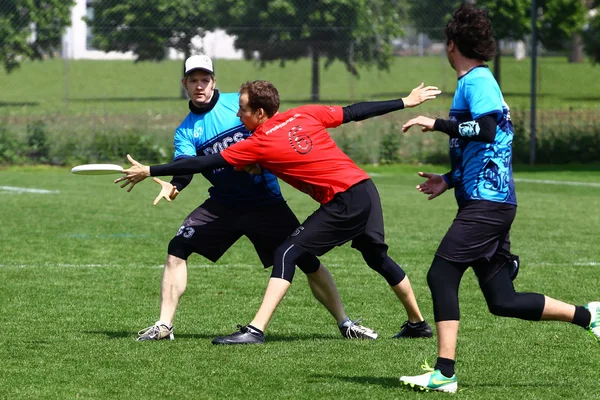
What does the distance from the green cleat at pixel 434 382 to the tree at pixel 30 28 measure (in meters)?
19.2

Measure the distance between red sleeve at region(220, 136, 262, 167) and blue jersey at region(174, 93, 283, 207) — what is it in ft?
2.45

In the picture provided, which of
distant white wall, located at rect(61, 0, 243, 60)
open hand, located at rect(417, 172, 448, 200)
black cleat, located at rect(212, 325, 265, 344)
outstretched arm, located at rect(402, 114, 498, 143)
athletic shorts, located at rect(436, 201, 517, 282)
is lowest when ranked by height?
black cleat, located at rect(212, 325, 265, 344)

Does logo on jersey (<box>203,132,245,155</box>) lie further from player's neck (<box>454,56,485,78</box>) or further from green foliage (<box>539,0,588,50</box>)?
green foliage (<box>539,0,588,50</box>)

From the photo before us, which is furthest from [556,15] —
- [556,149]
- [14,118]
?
[14,118]

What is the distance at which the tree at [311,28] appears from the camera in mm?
24031

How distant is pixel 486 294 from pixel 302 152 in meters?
1.47

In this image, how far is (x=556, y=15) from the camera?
38875mm

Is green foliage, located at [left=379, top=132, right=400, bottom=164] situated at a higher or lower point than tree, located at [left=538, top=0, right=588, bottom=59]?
lower

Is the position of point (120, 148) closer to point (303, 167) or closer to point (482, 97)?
point (303, 167)

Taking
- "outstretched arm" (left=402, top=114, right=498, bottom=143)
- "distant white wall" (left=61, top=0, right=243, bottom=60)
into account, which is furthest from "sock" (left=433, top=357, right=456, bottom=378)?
"distant white wall" (left=61, top=0, right=243, bottom=60)

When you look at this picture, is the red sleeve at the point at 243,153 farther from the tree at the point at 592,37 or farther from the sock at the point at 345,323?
the tree at the point at 592,37

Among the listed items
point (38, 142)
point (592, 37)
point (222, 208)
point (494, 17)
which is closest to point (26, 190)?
point (38, 142)

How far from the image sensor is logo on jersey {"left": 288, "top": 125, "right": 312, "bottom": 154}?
6.68 metres

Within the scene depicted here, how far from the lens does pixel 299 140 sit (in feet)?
22.0
